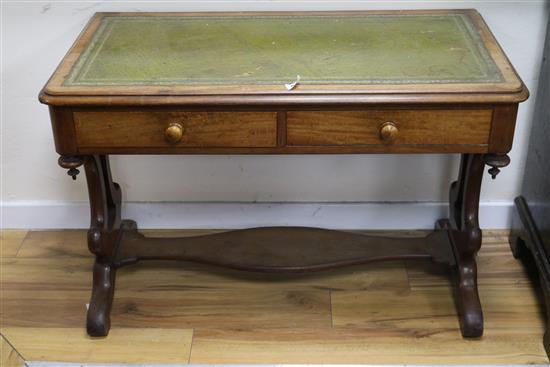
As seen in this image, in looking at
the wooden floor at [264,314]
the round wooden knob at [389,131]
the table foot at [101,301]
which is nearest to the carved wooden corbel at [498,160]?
the round wooden knob at [389,131]

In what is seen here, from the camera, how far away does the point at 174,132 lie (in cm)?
157

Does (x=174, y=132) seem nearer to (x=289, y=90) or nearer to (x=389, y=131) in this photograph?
→ (x=289, y=90)

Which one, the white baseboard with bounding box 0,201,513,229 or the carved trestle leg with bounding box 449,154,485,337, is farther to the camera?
the white baseboard with bounding box 0,201,513,229

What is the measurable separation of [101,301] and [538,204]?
124 cm

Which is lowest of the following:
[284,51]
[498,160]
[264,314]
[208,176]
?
[264,314]

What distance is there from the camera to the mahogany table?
1534 mm

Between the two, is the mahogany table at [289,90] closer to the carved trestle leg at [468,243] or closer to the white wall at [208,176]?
the carved trestle leg at [468,243]

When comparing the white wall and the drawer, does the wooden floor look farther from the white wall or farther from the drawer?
the drawer

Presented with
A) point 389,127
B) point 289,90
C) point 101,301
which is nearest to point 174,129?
point 289,90

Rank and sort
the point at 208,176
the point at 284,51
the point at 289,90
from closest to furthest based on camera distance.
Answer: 1. the point at 289,90
2. the point at 284,51
3. the point at 208,176

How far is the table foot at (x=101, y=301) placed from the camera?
1931 mm

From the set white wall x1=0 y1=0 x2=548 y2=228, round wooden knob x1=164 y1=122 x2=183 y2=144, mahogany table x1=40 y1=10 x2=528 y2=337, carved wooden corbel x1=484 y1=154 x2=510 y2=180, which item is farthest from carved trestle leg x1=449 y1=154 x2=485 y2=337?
round wooden knob x1=164 y1=122 x2=183 y2=144

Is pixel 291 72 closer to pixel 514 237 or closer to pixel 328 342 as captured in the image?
pixel 328 342

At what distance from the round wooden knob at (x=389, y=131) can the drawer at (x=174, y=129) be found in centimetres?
23
